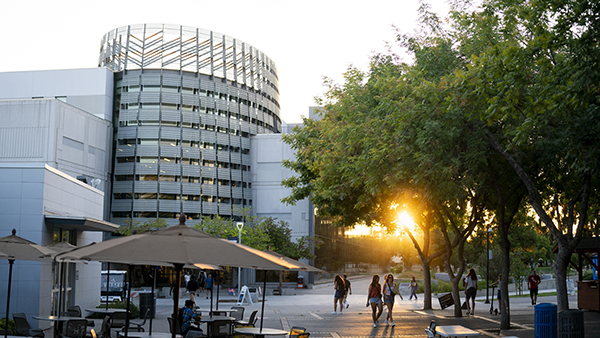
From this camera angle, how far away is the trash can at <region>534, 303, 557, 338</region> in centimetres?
1385

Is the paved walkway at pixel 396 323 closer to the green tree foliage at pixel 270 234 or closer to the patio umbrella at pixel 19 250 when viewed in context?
the patio umbrella at pixel 19 250

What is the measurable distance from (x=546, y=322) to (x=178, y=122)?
5492cm

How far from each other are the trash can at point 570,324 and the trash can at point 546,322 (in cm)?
95

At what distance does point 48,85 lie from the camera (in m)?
64.1

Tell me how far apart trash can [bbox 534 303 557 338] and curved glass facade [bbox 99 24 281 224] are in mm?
52714

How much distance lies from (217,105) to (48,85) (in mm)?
19787

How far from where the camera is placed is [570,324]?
42.2 feet

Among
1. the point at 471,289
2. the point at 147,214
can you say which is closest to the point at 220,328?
the point at 471,289

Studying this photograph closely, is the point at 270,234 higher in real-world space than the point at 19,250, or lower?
higher

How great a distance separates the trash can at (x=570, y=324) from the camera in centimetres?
1283

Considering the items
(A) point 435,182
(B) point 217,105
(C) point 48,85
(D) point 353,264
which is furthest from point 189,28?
(A) point 435,182

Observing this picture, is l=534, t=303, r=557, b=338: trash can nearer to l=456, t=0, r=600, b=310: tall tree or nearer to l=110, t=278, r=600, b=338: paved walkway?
l=456, t=0, r=600, b=310: tall tree

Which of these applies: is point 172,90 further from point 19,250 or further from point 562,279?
point 562,279

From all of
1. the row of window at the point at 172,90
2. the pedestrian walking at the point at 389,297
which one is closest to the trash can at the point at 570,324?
the pedestrian walking at the point at 389,297
